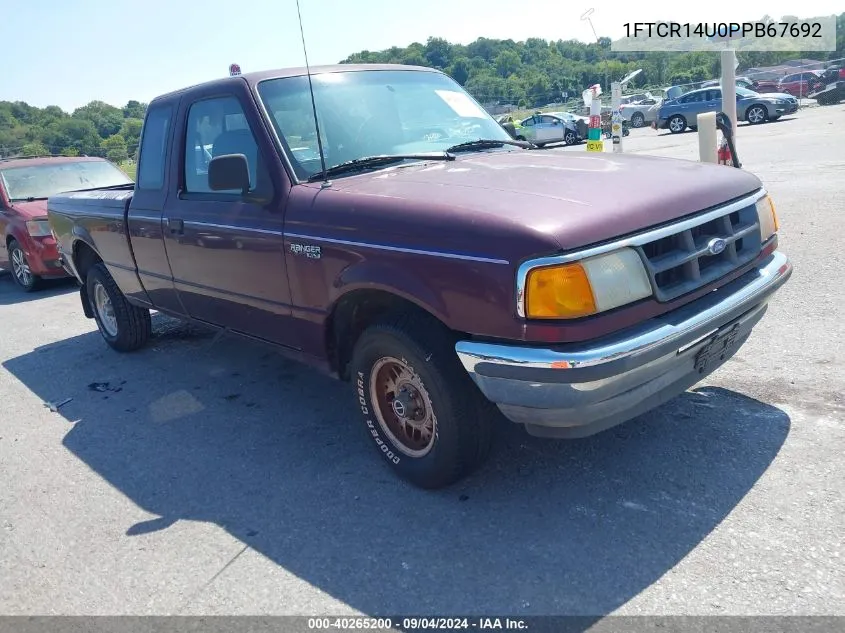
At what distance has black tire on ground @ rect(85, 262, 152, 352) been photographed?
5.89 m

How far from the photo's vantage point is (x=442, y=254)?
279 cm

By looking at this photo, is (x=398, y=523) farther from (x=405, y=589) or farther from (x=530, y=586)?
(x=530, y=586)

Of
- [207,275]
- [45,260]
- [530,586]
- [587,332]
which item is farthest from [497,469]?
[45,260]

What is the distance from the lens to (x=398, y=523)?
3.10m

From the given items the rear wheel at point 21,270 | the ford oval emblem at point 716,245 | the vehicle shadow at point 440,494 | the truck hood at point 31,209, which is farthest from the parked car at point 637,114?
the ford oval emblem at point 716,245

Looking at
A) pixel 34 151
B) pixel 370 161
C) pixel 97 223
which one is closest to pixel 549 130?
pixel 34 151

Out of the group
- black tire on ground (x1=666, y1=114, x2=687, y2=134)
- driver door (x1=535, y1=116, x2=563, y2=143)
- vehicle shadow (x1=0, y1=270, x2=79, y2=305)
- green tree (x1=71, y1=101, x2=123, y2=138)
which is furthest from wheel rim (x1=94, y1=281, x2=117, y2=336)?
black tire on ground (x1=666, y1=114, x2=687, y2=134)

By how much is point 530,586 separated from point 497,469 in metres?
0.89

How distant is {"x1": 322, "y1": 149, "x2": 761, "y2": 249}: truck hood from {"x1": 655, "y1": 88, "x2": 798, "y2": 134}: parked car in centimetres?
2406

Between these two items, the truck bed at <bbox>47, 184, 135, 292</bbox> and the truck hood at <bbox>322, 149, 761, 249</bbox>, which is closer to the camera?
the truck hood at <bbox>322, 149, 761, 249</bbox>

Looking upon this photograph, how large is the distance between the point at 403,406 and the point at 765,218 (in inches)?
80.9

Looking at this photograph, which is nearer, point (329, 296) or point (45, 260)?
point (329, 296)

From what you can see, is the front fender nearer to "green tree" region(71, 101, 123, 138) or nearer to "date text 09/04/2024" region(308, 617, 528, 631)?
"date text 09/04/2024" region(308, 617, 528, 631)

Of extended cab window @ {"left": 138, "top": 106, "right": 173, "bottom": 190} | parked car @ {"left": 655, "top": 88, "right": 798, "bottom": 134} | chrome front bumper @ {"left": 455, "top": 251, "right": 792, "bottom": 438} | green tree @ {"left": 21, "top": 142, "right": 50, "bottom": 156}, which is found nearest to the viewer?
chrome front bumper @ {"left": 455, "top": 251, "right": 792, "bottom": 438}
